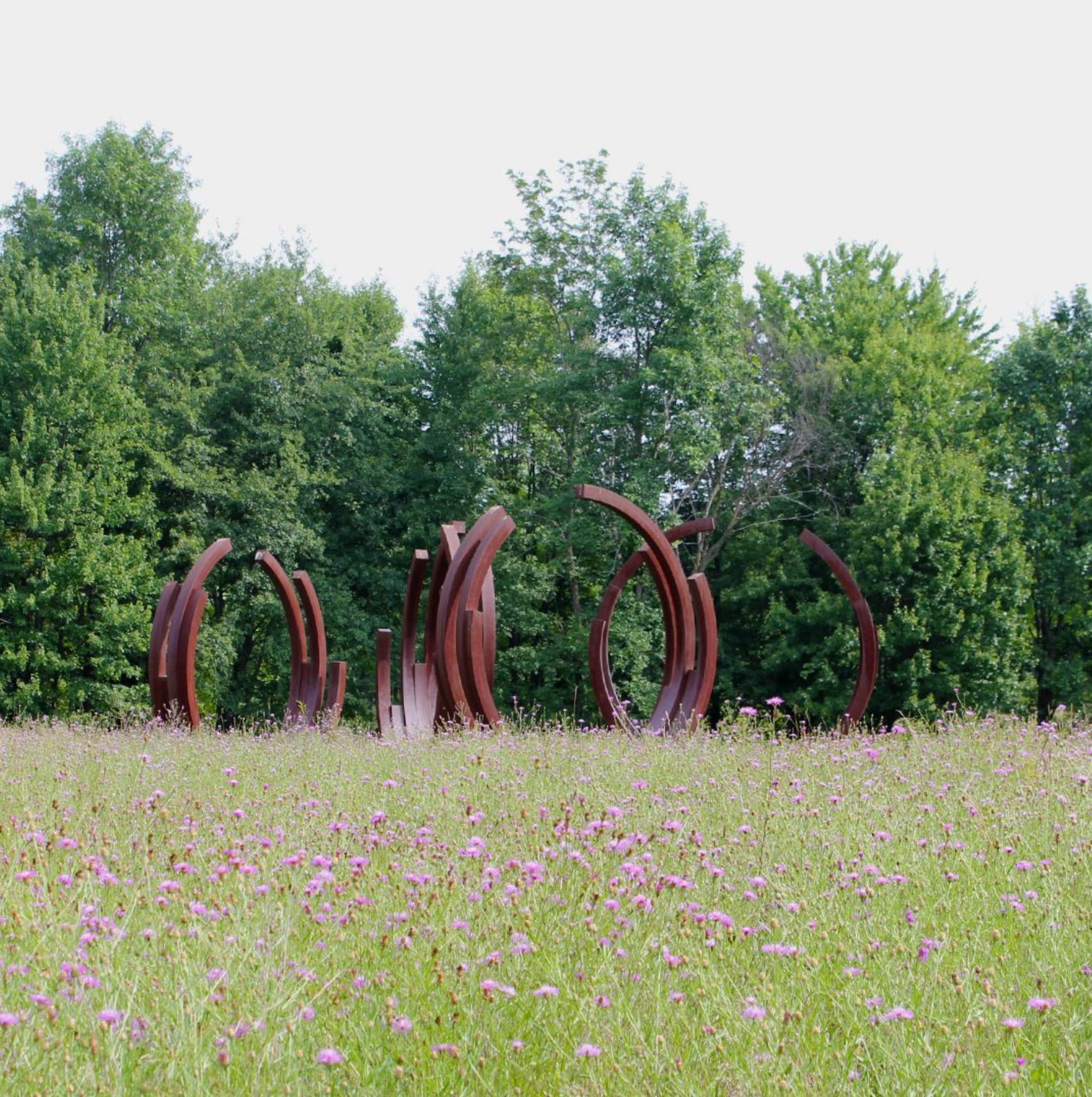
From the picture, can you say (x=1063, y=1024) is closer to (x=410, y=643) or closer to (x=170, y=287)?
(x=410, y=643)

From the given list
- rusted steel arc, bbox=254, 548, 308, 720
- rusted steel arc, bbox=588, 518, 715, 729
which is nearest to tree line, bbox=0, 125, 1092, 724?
rusted steel arc, bbox=254, 548, 308, 720

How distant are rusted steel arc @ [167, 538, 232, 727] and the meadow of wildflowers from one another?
1032cm

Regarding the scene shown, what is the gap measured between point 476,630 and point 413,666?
3.33m

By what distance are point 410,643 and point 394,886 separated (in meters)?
14.0

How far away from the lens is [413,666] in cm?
1800

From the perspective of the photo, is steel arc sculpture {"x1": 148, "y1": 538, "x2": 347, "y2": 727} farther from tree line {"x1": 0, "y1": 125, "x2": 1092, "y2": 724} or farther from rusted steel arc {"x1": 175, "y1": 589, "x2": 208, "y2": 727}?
tree line {"x1": 0, "y1": 125, "x2": 1092, "y2": 724}

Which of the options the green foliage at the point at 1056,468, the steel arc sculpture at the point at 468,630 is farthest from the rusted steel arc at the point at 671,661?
the green foliage at the point at 1056,468

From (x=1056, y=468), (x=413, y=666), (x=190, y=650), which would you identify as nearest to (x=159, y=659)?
(x=190, y=650)

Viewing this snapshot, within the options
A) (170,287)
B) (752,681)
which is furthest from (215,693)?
(752,681)

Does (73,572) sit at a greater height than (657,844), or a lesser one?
greater

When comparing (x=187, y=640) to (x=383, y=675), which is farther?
(x=383, y=675)

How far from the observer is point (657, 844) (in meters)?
5.72

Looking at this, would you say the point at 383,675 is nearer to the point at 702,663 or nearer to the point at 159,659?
the point at 159,659

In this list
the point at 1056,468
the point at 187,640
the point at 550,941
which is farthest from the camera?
the point at 1056,468
